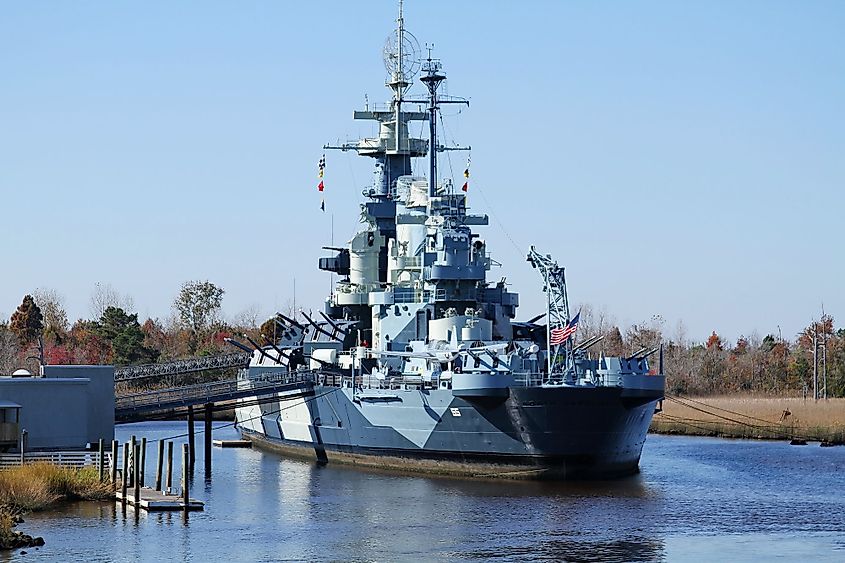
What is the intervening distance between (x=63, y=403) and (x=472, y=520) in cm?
1388

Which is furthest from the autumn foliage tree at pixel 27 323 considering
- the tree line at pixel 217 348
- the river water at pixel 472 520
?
the river water at pixel 472 520

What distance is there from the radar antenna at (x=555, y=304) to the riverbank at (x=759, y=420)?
22507mm

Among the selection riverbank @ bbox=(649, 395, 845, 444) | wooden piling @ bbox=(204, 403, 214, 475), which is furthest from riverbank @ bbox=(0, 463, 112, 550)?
riverbank @ bbox=(649, 395, 845, 444)

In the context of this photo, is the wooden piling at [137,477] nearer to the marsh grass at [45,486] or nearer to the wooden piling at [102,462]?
the wooden piling at [102,462]

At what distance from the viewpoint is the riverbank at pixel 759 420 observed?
225 feet

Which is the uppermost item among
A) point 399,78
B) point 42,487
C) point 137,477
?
point 399,78

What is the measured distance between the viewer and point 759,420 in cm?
7281

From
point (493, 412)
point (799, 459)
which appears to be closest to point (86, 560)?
point (493, 412)

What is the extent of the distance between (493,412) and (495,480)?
2624 millimetres

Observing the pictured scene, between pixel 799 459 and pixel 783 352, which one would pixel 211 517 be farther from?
pixel 783 352

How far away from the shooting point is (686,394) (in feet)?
307

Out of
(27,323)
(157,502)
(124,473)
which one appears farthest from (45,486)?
(27,323)

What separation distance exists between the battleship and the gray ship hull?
49 millimetres

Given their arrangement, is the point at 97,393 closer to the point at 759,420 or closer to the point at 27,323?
the point at 759,420
